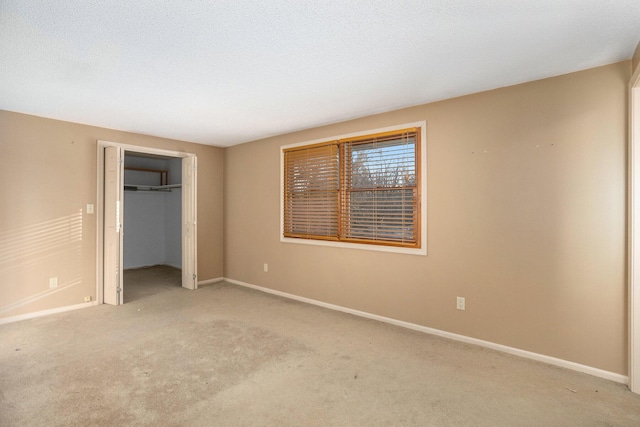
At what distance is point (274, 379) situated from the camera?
2469mm

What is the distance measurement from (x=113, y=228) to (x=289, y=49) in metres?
3.58

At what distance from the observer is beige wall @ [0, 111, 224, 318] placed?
3.74 metres

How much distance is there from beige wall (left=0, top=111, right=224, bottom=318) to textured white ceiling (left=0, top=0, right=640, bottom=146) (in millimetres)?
513

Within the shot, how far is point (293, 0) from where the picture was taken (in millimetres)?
1731

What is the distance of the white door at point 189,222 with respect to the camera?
521 cm

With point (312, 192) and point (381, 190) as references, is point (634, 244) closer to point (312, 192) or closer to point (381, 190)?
point (381, 190)

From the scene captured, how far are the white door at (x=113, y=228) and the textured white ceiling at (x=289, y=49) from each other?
96 centimetres

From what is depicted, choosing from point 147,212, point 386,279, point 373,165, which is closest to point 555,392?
point 386,279

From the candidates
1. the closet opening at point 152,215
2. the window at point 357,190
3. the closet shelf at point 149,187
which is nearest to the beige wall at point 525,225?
the window at point 357,190

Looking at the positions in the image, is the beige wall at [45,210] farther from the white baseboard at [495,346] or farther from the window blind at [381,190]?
the window blind at [381,190]

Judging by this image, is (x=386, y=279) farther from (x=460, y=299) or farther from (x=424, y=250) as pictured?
(x=460, y=299)

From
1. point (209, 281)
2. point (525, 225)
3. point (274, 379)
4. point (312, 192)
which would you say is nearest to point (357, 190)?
point (312, 192)

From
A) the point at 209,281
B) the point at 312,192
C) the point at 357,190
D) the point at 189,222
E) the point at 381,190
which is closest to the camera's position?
the point at 381,190

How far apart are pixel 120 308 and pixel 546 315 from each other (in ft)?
15.6
